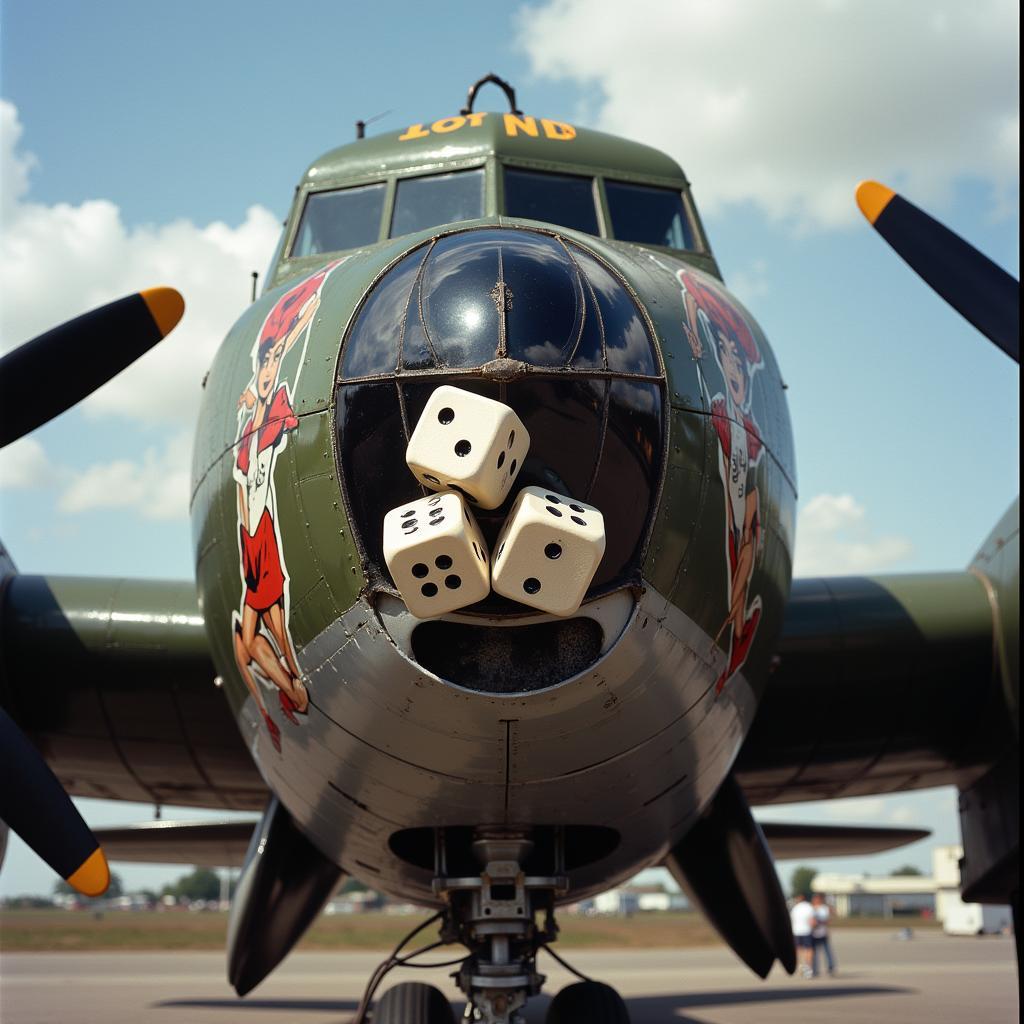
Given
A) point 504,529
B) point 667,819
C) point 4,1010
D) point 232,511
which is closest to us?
point 504,529

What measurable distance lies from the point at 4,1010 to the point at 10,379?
32.9ft

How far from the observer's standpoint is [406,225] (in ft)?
26.6

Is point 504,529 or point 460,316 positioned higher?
point 460,316

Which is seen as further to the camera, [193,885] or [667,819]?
[193,885]

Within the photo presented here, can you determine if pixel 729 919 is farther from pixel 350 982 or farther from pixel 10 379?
pixel 350 982

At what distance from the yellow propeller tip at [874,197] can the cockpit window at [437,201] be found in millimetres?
2548

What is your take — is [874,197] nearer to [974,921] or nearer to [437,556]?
[437,556]

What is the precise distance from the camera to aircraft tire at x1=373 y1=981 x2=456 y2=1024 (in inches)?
266

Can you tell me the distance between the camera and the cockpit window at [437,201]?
26.2 feet

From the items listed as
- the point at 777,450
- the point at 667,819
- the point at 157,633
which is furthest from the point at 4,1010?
the point at 777,450

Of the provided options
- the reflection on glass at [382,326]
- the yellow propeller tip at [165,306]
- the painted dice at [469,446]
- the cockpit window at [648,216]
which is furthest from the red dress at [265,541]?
the cockpit window at [648,216]

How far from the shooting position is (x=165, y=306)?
28.2 feet

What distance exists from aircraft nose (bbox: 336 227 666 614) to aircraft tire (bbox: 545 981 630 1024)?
114 inches

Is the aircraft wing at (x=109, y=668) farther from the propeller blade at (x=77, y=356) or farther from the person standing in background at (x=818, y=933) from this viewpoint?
the person standing in background at (x=818, y=933)
